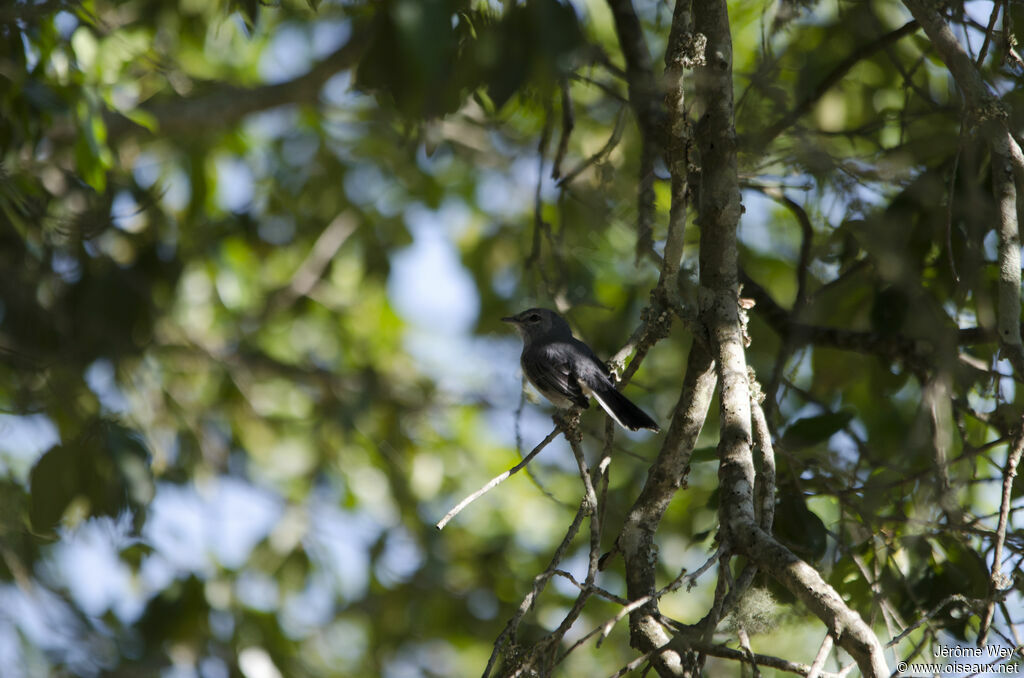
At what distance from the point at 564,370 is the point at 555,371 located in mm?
83

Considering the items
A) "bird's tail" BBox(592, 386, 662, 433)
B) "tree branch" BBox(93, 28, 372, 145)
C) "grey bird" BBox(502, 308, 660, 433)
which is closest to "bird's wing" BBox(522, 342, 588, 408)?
"grey bird" BBox(502, 308, 660, 433)

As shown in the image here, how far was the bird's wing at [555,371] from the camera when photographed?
16.3 ft

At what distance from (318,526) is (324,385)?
5.35 ft

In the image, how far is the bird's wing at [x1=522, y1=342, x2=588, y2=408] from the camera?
498 centimetres

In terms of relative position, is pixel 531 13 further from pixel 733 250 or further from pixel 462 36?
pixel 733 250

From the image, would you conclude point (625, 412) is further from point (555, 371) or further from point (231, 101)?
point (231, 101)

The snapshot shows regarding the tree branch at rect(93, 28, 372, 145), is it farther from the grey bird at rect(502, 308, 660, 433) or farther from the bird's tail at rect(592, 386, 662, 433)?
the bird's tail at rect(592, 386, 662, 433)

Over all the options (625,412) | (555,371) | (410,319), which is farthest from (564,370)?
(410,319)

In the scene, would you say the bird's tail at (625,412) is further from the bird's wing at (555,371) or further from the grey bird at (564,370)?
the bird's wing at (555,371)

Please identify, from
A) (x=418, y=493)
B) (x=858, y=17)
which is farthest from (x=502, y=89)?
(x=418, y=493)

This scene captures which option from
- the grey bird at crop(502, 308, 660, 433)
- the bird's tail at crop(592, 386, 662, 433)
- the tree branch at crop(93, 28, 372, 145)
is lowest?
the bird's tail at crop(592, 386, 662, 433)

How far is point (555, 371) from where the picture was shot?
5254 mm

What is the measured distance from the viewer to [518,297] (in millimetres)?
7805

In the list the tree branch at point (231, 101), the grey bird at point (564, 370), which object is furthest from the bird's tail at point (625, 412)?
the tree branch at point (231, 101)
